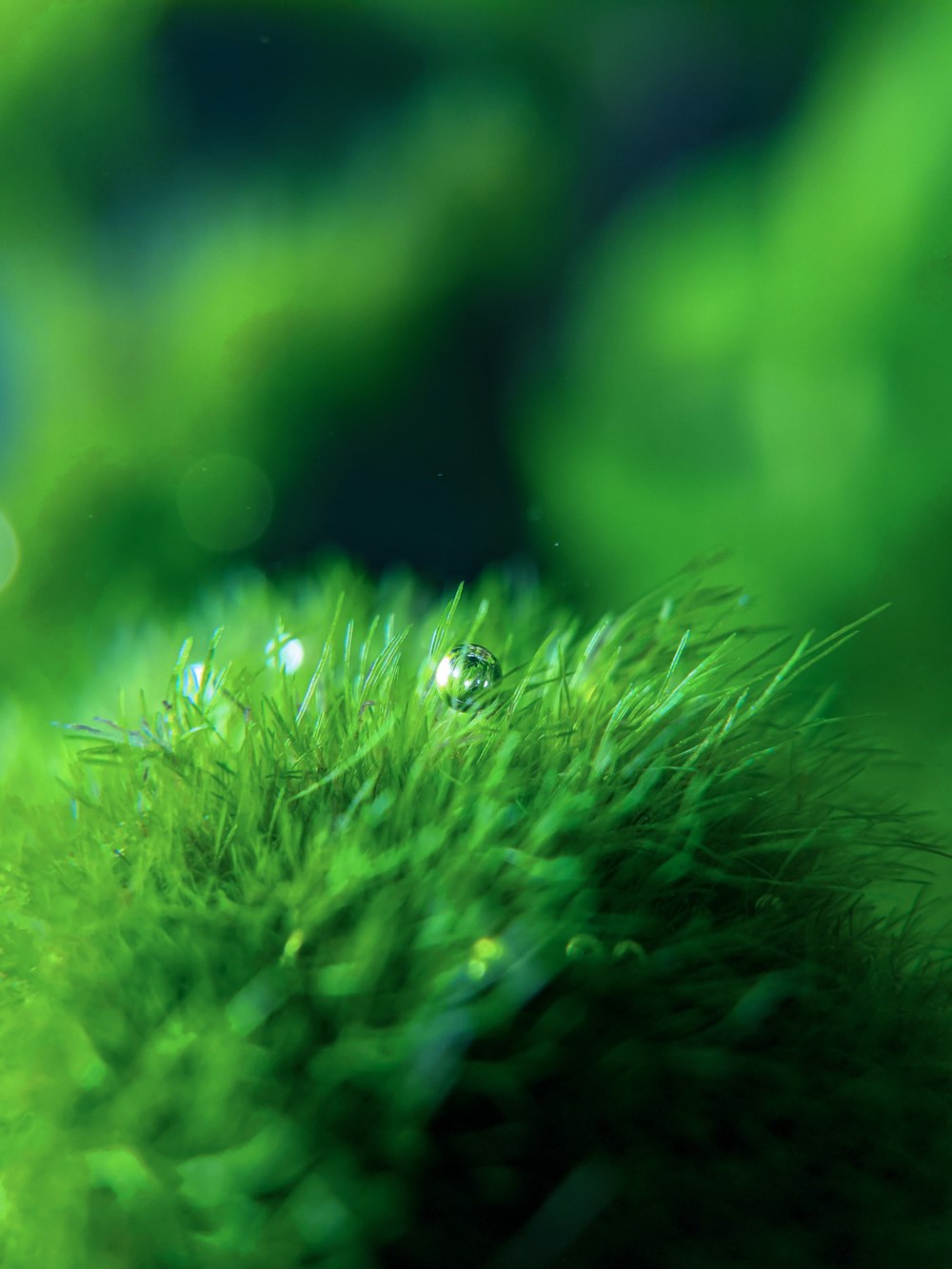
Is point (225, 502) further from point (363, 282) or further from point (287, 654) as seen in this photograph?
point (287, 654)

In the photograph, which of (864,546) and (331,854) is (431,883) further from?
(864,546)

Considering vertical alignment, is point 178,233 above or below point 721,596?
above

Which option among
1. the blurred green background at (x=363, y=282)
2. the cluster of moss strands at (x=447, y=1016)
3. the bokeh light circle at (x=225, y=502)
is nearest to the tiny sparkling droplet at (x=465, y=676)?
the cluster of moss strands at (x=447, y=1016)

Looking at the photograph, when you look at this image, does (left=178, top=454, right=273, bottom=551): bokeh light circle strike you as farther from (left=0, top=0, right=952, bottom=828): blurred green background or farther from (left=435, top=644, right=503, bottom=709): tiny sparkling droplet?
(left=435, top=644, right=503, bottom=709): tiny sparkling droplet

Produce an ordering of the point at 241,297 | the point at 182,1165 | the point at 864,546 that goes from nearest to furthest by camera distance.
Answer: the point at 182,1165, the point at 864,546, the point at 241,297

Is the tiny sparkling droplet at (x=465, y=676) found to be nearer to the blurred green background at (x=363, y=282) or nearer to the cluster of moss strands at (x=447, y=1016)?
the cluster of moss strands at (x=447, y=1016)

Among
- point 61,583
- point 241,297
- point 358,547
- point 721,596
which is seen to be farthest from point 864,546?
point 61,583
